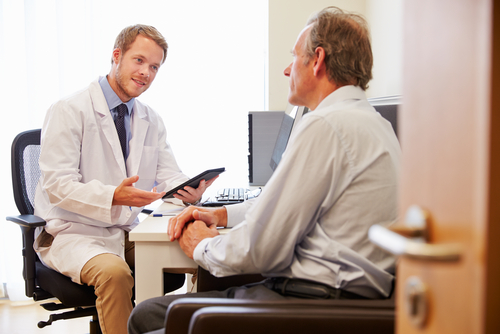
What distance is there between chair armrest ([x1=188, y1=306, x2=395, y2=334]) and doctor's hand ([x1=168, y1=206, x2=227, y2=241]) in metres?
0.40

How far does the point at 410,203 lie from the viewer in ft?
1.37

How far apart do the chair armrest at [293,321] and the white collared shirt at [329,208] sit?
14 cm

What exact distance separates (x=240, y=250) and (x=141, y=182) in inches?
41.5

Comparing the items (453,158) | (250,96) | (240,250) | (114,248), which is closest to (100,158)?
(114,248)

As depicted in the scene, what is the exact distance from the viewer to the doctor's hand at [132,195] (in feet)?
4.56

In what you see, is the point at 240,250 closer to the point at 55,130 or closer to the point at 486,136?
the point at 486,136

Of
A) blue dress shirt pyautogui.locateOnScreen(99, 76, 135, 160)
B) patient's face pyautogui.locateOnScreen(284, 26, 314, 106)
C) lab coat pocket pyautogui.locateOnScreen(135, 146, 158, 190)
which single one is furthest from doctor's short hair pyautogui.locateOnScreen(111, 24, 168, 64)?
patient's face pyautogui.locateOnScreen(284, 26, 314, 106)

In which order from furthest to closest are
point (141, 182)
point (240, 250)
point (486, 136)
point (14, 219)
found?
point (141, 182), point (14, 219), point (240, 250), point (486, 136)

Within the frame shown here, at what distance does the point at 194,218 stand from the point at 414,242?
0.86 meters

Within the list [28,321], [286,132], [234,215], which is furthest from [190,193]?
[28,321]

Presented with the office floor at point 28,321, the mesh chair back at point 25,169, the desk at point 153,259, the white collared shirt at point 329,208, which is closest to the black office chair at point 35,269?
the mesh chair back at point 25,169

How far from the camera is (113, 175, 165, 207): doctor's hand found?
1.39 meters

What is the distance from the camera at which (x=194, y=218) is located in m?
1.15

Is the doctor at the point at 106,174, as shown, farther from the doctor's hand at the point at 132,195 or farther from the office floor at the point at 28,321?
the office floor at the point at 28,321
